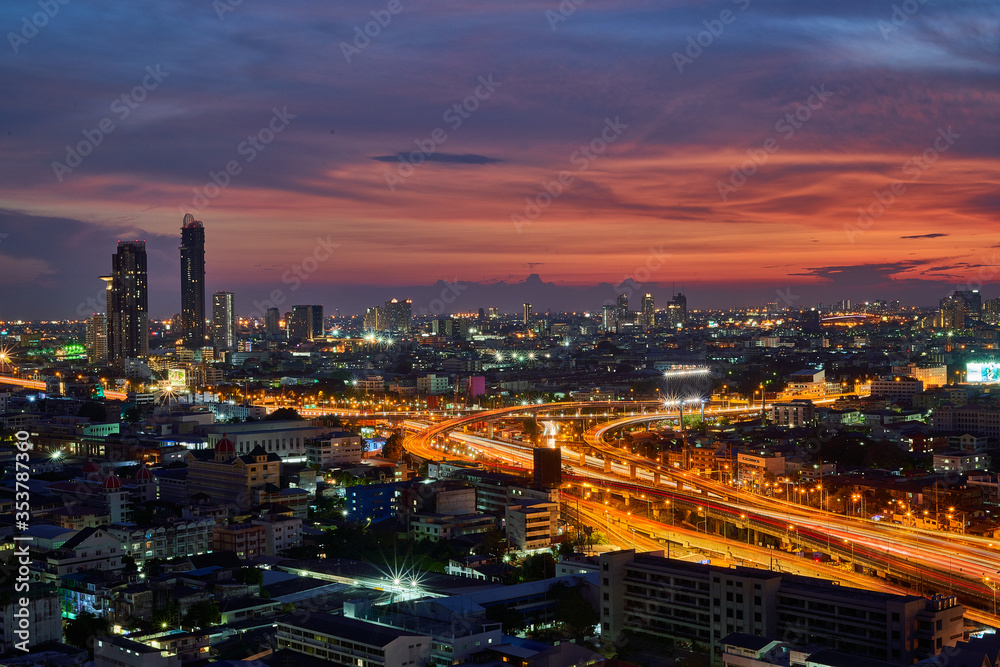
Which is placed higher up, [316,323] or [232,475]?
[316,323]

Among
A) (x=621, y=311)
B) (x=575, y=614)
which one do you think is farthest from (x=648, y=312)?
(x=575, y=614)

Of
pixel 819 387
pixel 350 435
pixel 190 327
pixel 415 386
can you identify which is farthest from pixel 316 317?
pixel 350 435

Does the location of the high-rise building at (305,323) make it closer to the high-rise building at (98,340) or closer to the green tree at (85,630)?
the high-rise building at (98,340)

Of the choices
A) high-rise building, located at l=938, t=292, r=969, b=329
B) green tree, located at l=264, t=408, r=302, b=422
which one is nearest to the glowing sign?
green tree, located at l=264, t=408, r=302, b=422

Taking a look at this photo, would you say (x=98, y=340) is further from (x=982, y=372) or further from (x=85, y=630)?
(x=85, y=630)

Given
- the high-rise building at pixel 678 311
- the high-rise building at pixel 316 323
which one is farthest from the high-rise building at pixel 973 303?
the high-rise building at pixel 316 323
